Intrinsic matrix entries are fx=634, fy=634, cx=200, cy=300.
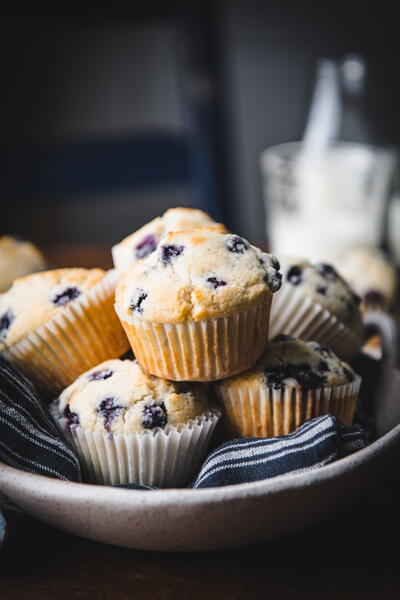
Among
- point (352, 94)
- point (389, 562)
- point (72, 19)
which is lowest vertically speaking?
point (389, 562)

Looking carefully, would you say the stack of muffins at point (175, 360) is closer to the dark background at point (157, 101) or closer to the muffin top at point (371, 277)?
the muffin top at point (371, 277)

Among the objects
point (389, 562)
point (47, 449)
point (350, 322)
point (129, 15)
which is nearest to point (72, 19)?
point (129, 15)

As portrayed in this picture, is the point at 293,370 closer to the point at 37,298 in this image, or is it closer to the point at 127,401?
the point at 127,401

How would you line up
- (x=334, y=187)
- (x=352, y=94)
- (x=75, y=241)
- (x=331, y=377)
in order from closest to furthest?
(x=331, y=377) < (x=334, y=187) < (x=352, y=94) < (x=75, y=241)

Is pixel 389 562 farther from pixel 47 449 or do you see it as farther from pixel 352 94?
pixel 352 94

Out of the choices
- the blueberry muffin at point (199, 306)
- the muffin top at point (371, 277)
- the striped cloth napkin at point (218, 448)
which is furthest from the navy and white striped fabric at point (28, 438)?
the muffin top at point (371, 277)

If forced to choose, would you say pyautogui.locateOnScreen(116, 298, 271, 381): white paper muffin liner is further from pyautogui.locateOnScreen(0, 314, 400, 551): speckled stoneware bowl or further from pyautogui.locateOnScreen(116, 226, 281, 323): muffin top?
pyautogui.locateOnScreen(0, 314, 400, 551): speckled stoneware bowl
